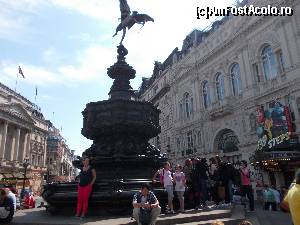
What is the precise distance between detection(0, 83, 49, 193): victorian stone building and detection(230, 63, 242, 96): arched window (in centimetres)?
3922

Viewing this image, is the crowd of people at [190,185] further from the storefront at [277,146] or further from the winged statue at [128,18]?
the storefront at [277,146]

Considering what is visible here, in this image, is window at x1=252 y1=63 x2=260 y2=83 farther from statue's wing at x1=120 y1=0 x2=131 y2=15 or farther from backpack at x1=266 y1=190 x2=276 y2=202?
statue's wing at x1=120 y1=0 x2=131 y2=15

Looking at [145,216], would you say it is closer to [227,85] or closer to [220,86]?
[227,85]

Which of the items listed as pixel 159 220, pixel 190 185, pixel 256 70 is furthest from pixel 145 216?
pixel 256 70

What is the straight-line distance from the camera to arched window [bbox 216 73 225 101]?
110 ft

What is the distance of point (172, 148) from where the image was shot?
42906mm

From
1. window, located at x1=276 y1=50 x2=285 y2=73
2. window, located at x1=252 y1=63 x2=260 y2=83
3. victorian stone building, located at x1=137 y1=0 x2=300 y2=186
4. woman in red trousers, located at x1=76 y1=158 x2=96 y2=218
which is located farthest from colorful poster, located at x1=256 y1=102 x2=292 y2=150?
woman in red trousers, located at x1=76 y1=158 x2=96 y2=218

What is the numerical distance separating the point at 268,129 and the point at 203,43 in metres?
15.8

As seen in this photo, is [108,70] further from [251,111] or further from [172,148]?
[172,148]

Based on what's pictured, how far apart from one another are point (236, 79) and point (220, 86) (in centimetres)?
248

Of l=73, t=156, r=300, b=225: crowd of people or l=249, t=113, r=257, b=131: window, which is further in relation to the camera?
l=249, t=113, r=257, b=131: window

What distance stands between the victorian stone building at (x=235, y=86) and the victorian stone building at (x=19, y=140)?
31.5 m

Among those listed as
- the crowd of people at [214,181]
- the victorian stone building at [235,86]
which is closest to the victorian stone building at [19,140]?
the victorian stone building at [235,86]

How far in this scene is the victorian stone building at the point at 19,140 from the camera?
57.9 meters
